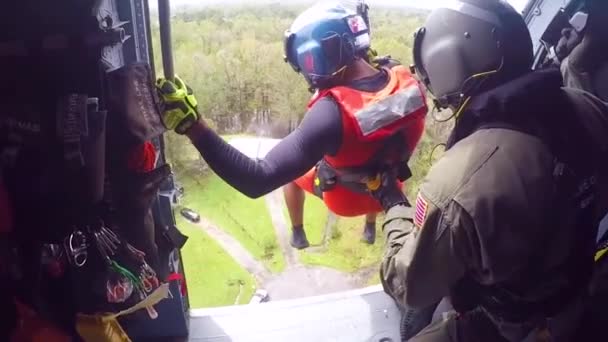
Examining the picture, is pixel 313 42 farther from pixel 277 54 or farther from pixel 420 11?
pixel 277 54

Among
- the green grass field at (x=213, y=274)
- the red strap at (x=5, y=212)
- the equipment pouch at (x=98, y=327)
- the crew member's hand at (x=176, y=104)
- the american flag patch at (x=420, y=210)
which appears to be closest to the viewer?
the red strap at (x=5, y=212)

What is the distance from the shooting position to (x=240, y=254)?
9.73 feet

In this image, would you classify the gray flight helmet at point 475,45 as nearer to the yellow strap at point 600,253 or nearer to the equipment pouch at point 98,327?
the yellow strap at point 600,253

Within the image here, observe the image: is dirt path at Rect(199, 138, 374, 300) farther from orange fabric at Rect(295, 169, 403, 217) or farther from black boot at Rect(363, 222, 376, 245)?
orange fabric at Rect(295, 169, 403, 217)

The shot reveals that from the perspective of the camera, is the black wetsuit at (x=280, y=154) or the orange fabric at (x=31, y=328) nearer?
the orange fabric at (x=31, y=328)

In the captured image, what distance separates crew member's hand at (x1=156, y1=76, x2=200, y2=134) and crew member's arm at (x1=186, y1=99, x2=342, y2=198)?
0.35 ft

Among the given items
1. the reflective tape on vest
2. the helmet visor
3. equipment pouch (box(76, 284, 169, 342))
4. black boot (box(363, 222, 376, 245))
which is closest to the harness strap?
the reflective tape on vest

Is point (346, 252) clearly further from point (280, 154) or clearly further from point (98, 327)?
point (98, 327)

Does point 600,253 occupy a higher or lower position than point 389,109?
lower

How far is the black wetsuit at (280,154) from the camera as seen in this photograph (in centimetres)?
161

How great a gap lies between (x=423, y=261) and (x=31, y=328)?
899 millimetres

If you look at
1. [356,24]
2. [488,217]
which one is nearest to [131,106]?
[488,217]

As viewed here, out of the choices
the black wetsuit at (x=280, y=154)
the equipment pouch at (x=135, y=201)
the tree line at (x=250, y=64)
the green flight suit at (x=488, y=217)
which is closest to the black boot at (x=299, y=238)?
the tree line at (x=250, y=64)

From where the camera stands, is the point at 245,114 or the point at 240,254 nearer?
the point at 245,114
